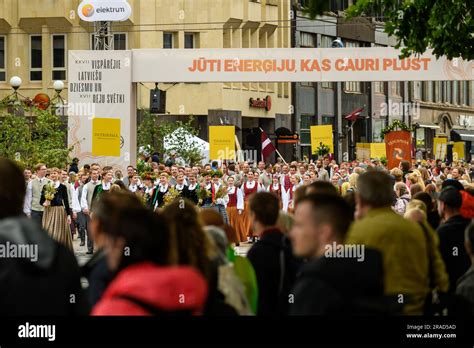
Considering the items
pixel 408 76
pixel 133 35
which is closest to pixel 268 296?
pixel 408 76

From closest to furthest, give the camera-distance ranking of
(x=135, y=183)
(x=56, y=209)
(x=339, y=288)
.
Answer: (x=339, y=288), (x=56, y=209), (x=135, y=183)

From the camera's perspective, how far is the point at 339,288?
5.97m

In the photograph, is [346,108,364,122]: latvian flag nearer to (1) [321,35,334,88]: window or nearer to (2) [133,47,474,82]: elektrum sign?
(1) [321,35,334,88]: window

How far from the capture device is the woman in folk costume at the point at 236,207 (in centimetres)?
3356

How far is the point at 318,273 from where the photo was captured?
5.91 metres

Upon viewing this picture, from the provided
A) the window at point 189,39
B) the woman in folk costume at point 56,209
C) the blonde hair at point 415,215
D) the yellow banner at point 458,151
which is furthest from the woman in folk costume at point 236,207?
the window at point 189,39

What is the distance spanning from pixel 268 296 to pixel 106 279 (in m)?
2.69

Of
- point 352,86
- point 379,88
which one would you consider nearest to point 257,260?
point 352,86

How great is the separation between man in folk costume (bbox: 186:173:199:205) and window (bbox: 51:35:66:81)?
30.8 m

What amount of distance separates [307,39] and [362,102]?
23.9 ft

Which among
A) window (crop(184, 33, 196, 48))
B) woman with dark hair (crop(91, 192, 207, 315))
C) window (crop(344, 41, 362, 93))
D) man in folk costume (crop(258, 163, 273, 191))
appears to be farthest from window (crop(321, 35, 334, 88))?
woman with dark hair (crop(91, 192, 207, 315))

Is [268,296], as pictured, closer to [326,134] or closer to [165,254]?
[165,254]

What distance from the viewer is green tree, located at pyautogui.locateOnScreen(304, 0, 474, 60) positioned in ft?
59.2

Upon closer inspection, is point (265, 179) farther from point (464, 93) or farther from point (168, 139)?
point (464, 93)
